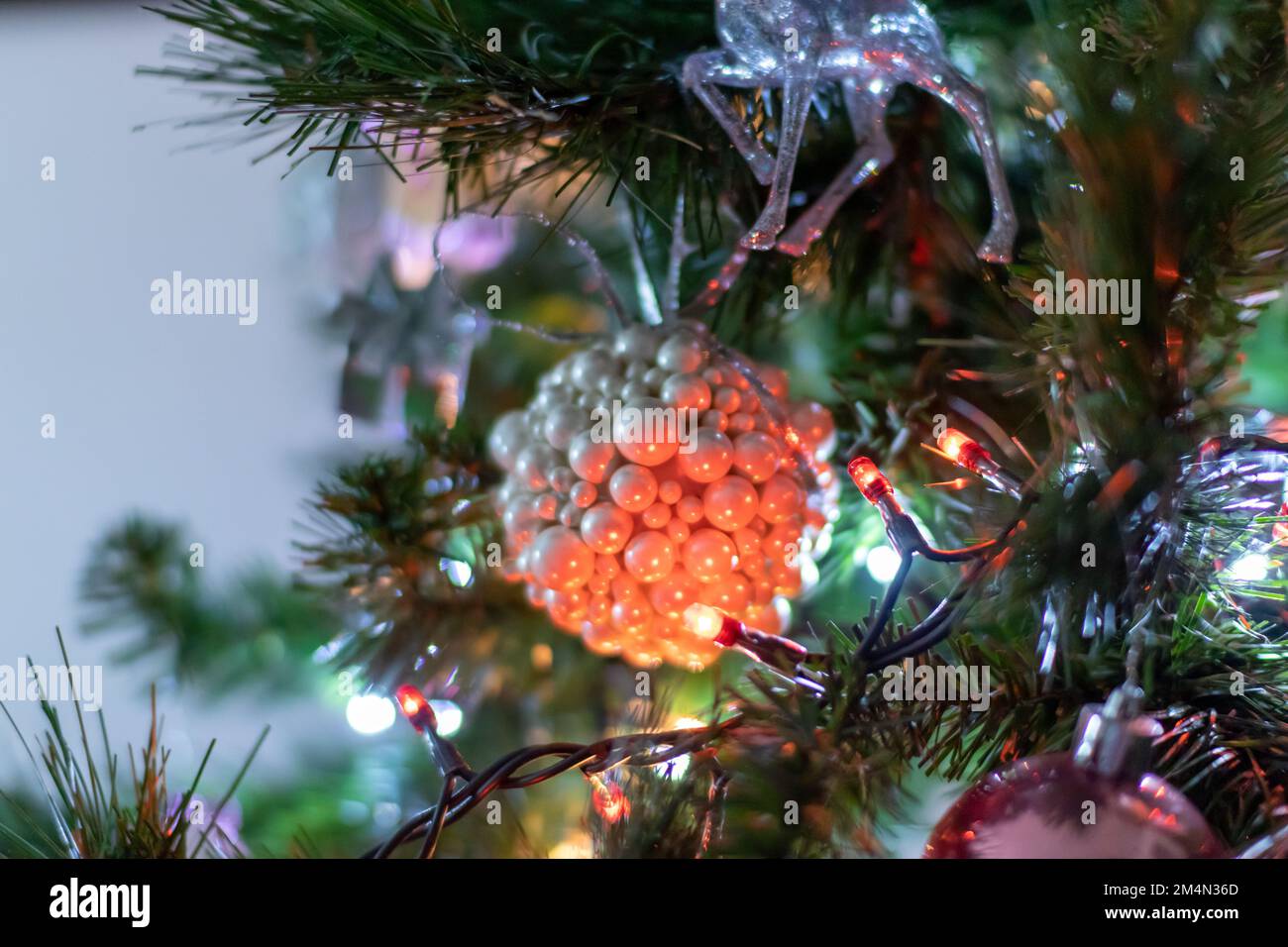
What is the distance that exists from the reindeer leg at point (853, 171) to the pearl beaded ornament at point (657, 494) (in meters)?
0.05

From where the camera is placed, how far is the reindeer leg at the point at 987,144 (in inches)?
12.9

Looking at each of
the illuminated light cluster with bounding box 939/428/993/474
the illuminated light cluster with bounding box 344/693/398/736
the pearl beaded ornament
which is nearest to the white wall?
the illuminated light cluster with bounding box 344/693/398/736

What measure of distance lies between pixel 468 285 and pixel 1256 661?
0.42 meters

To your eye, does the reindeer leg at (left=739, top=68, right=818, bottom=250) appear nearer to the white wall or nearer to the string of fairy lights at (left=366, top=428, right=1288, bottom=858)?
the string of fairy lights at (left=366, top=428, right=1288, bottom=858)

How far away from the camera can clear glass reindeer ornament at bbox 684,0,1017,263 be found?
1.07ft

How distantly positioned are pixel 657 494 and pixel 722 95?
0.46 ft

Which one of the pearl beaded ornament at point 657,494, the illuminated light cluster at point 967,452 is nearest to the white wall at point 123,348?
the pearl beaded ornament at point 657,494

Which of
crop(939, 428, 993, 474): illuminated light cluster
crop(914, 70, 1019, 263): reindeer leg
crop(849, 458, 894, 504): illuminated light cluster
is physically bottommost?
crop(849, 458, 894, 504): illuminated light cluster

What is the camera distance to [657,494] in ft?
1.23

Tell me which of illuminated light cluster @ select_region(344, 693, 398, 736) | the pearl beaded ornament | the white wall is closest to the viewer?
the pearl beaded ornament

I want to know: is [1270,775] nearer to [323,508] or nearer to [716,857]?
[716,857]

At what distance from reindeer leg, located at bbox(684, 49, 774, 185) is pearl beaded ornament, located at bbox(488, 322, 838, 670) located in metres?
0.07

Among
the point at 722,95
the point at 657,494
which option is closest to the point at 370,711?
the point at 657,494
